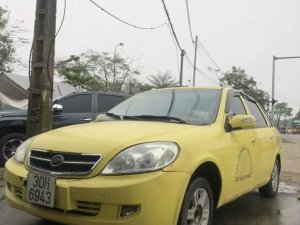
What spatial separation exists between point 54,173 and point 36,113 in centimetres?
416

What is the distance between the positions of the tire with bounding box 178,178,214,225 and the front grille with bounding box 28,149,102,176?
2.84 feet

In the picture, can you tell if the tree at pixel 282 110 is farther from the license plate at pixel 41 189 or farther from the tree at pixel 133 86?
the license plate at pixel 41 189

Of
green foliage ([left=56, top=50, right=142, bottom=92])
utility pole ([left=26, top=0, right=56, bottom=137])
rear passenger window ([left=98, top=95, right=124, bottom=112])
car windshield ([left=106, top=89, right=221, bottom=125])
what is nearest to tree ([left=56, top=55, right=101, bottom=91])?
green foliage ([left=56, top=50, right=142, bottom=92])

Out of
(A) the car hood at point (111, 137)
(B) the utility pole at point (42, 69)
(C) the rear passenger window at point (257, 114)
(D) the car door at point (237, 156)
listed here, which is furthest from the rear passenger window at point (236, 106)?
(B) the utility pole at point (42, 69)

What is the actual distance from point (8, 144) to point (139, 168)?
586cm

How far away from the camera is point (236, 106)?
17.9 ft

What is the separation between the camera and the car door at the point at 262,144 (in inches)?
219

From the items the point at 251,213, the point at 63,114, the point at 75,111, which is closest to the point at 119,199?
the point at 251,213

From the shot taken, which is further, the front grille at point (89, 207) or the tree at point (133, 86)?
the tree at point (133, 86)

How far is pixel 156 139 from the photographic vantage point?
12.5ft

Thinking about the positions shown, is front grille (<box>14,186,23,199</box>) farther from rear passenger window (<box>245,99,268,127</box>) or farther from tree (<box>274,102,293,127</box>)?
tree (<box>274,102,293,127</box>)

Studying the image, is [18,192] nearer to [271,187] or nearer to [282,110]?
[271,187]

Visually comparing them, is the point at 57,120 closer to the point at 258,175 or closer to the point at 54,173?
the point at 258,175

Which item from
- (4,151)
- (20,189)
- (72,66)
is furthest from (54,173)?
(72,66)
